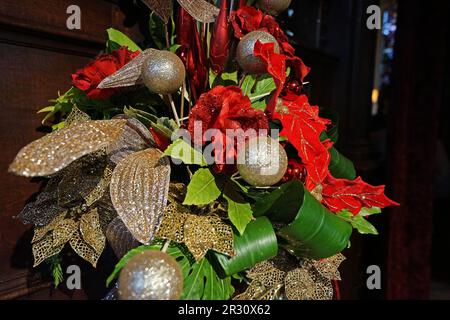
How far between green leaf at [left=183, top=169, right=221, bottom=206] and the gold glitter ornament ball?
7 centimetres

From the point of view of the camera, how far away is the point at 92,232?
0.46m

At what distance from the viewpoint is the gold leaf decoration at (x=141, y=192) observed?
35 cm

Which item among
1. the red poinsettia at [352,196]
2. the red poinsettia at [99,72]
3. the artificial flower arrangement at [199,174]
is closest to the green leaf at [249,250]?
the artificial flower arrangement at [199,174]

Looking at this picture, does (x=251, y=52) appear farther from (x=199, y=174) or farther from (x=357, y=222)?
(x=357, y=222)

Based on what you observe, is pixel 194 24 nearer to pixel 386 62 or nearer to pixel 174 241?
pixel 174 241

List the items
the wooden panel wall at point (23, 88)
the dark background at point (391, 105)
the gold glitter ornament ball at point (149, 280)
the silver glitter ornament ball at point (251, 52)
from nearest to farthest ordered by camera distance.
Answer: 1. the gold glitter ornament ball at point (149, 280)
2. the silver glitter ornament ball at point (251, 52)
3. the wooden panel wall at point (23, 88)
4. the dark background at point (391, 105)

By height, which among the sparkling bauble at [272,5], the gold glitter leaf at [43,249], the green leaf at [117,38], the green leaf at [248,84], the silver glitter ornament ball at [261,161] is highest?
the sparkling bauble at [272,5]

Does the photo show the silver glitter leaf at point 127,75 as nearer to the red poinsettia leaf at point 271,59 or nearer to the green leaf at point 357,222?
the red poinsettia leaf at point 271,59

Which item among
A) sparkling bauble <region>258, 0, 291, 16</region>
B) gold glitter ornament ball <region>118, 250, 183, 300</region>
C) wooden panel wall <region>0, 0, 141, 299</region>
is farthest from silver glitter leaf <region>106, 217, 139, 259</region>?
sparkling bauble <region>258, 0, 291, 16</region>

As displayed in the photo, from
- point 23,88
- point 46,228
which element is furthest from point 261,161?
point 23,88

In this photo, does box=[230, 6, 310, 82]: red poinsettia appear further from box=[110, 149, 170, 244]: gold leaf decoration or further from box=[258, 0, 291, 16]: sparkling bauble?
box=[110, 149, 170, 244]: gold leaf decoration

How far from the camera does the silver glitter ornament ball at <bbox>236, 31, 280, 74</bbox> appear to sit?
0.42 m

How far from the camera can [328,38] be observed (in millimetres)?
1166
